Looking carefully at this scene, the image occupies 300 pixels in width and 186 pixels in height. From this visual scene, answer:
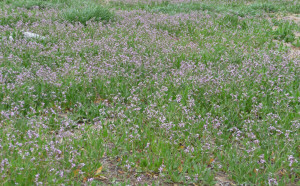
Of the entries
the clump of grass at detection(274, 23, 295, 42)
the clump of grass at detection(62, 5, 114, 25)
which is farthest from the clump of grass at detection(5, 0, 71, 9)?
the clump of grass at detection(274, 23, 295, 42)

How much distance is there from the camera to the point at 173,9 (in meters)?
14.8

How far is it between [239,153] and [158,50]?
454cm

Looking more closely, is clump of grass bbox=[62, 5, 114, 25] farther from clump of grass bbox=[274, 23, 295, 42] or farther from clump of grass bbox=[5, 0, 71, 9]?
clump of grass bbox=[274, 23, 295, 42]

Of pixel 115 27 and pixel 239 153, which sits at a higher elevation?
pixel 115 27

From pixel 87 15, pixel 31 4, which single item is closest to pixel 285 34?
pixel 87 15

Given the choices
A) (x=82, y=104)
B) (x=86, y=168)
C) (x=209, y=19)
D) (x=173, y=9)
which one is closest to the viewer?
(x=86, y=168)

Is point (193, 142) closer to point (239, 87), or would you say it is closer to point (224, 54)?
point (239, 87)

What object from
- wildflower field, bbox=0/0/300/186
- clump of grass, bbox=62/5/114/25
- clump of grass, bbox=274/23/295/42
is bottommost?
wildflower field, bbox=0/0/300/186

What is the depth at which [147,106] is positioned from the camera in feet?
18.2

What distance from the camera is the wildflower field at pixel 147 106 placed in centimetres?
390

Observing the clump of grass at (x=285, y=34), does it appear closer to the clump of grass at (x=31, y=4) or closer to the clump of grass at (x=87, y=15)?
the clump of grass at (x=87, y=15)

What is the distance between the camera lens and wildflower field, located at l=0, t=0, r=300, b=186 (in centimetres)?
390

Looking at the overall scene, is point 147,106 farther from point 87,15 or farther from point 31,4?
point 31,4

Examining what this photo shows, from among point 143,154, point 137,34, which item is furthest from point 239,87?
point 137,34
